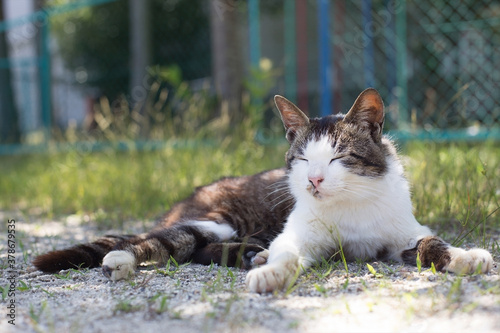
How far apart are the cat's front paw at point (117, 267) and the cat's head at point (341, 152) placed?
0.90 meters

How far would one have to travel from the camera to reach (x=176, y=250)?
2.61m

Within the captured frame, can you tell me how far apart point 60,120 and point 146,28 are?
8.61 feet

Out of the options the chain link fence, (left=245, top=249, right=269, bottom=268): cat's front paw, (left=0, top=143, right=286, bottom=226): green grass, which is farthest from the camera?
the chain link fence

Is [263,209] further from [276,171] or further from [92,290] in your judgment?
[92,290]

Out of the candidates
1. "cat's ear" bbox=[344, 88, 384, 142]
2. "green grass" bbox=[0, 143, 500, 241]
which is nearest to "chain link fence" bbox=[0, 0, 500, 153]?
"green grass" bbox=[0, 143, 500, 241]

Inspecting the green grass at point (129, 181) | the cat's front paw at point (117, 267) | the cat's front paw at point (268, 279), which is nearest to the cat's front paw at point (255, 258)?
the cat's front paw at point (268, 279)

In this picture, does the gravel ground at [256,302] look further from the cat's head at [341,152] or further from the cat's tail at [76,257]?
the cat's head at [341,152]

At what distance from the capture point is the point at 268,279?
6.53 ft

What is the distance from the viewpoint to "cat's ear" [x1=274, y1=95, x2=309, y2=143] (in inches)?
104

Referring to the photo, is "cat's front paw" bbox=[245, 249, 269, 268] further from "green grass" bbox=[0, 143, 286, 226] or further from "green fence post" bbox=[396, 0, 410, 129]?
"green fence post" bbox=[396, 0, 410, 129]

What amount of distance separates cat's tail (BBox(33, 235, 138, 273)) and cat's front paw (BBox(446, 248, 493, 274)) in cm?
156

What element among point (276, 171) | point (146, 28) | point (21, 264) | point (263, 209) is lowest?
point (21, 264)

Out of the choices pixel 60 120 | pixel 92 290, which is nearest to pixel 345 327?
pixel 92 290

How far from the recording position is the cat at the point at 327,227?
2248mm
